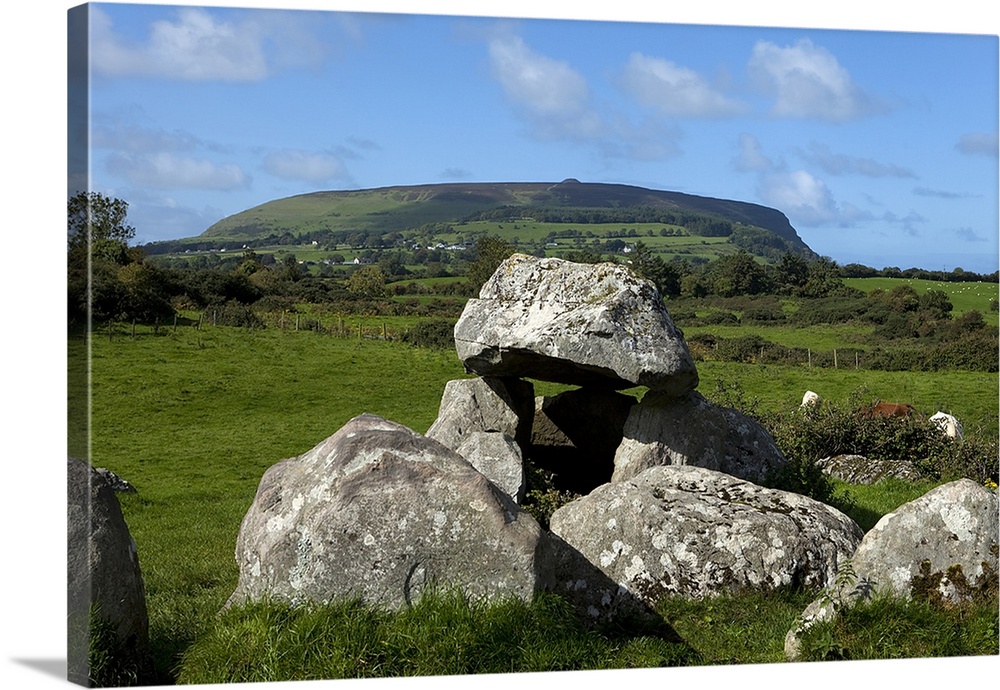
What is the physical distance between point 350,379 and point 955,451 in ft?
62.2

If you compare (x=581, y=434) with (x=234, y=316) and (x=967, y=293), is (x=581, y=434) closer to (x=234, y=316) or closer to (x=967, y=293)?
(x=967, y=293)

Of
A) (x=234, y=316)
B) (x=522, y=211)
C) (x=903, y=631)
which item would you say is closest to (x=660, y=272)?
(x=522, y=211)

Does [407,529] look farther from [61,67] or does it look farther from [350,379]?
[350,379]

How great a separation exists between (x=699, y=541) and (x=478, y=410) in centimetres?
390

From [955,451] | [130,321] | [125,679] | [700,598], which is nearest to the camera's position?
[125,679]

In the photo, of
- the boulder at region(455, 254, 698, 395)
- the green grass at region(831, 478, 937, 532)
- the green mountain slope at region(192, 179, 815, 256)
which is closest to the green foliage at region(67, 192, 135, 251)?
the boulder at region(455, 254, 698, 395)

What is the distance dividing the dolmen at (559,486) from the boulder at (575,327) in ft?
0.06

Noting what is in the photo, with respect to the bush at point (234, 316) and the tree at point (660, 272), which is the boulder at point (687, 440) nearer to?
the bush at point (234, 316)

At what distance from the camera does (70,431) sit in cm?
819

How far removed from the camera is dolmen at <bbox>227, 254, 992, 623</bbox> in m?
8.35

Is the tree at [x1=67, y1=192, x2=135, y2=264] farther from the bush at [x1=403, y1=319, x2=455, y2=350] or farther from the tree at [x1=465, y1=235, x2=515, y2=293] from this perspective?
the tree at [x1=465, y1=235, x2=515, y2=293]

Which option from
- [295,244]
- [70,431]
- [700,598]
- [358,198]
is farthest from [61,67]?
[358,198]

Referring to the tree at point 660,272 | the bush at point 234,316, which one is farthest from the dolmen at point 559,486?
the tree at point 660,272

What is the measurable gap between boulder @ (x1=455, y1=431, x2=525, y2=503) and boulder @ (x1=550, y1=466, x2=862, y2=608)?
1543 millimetres
